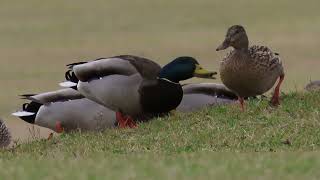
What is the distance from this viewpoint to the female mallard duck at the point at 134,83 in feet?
39.2

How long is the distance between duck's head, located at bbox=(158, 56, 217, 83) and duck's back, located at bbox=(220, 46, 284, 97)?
63 centimetres

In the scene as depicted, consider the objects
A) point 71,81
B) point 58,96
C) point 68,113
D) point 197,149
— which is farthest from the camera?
point 58,96

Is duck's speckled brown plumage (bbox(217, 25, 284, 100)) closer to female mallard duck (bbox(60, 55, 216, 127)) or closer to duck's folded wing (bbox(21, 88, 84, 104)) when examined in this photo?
female mallard duck (bbox(60, 55, 216, 127))

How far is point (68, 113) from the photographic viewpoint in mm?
13133

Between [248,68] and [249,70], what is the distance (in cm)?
3

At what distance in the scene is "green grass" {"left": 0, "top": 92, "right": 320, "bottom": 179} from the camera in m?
6.81

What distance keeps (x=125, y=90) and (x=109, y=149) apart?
2.42 metres

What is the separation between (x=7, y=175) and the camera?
6855 mm

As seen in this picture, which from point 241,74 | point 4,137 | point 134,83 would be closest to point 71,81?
point 134,83

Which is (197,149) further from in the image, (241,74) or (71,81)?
(71,81)

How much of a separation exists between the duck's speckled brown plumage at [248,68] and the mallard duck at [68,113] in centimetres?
197

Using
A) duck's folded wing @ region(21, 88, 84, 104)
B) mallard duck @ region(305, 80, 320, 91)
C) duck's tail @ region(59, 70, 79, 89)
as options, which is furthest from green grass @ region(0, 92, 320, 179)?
duck's folded wing @ region(21, 88, 84, 104)

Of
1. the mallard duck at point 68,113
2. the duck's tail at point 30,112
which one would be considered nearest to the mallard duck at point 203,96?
the mallard duck at point 68,113

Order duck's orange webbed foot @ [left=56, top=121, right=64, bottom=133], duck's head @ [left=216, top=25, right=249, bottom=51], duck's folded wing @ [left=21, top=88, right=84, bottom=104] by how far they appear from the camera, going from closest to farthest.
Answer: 1. duck's head @ [left=216, top=25, right=249, bottom=51]
2. duck's orange webbed foot @ [left=56, top=121, right=64, bottom=133]
3. duck's folded wing @ [left=21, top=88, right=84, bottom=104]
